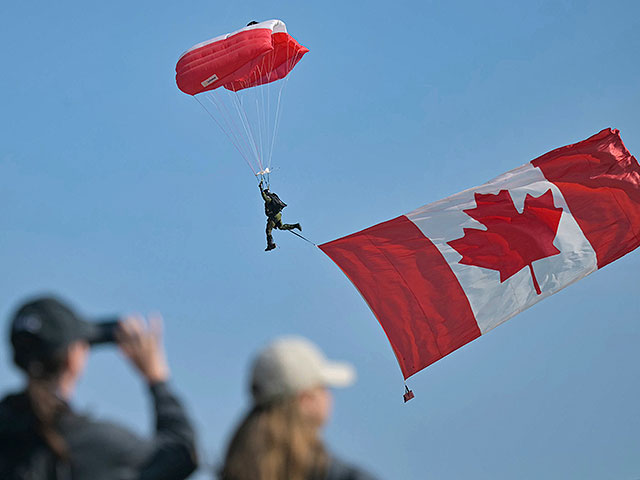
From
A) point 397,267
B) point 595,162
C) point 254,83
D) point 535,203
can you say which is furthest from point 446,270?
point 254,83

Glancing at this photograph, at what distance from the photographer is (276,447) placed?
2869mm

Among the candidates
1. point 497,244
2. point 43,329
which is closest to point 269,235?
point 497,244

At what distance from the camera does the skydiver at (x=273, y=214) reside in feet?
80.4

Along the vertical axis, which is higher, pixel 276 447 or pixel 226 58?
pixel 226 58

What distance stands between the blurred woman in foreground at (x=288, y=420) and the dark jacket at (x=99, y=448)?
0.21 m

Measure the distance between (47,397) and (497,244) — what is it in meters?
13.7

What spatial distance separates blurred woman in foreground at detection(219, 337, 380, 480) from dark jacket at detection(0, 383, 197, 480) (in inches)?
8.4

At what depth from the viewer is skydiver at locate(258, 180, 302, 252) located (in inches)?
965

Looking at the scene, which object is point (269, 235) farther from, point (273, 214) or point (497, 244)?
point (497, 244)

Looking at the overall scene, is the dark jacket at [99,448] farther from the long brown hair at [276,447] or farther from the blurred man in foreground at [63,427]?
the long brown hair at [276,447]

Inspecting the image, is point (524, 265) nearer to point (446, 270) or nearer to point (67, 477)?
point (446, 270)

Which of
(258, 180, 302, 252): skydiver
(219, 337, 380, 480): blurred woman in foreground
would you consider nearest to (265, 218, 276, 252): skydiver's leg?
(258, 180, 302, 252): skydiver

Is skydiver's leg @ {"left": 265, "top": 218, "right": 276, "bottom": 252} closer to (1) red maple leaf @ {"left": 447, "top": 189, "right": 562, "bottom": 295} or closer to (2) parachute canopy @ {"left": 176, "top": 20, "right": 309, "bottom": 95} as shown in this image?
(2) parachute canopy @ {"left": 176, "top": 20, "right": 309, "bottom": 95}

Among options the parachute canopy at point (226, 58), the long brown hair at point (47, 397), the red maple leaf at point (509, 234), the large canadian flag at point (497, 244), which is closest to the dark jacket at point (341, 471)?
the long brown hair at point (47, 397)
